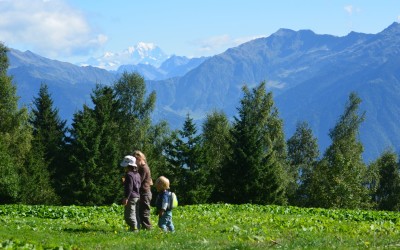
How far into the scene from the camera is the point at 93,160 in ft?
196

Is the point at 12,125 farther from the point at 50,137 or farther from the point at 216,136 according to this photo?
the point at 216,136

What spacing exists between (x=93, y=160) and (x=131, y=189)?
44751 millimetres

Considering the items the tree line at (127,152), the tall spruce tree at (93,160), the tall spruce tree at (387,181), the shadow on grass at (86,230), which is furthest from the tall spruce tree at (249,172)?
the shadow on grass at (86,230)

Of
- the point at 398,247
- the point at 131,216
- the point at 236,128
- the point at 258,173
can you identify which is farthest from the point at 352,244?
the point at 236,128

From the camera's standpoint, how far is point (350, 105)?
9194 cm

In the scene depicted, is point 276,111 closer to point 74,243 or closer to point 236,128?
point 236,128

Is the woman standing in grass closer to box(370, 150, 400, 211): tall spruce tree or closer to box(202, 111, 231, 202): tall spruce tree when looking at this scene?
box(202, 111, 231, 202): tall spruce tree

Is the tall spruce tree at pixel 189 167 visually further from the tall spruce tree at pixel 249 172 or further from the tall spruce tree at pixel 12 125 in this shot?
the tall spruce tree at pixel 12 125

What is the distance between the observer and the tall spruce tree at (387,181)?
85.8 m

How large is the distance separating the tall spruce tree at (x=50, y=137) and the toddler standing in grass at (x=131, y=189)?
152 feet

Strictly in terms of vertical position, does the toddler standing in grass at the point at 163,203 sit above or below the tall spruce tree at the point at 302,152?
below

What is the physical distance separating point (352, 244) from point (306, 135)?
→ 286 ft

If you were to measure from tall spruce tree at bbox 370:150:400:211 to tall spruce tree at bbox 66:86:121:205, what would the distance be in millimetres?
48706

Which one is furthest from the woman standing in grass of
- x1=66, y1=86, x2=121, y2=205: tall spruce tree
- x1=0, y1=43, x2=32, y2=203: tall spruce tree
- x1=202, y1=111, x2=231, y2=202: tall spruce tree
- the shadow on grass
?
x1=202, y1=111, x2=231, y2=202: tall spruce tree
